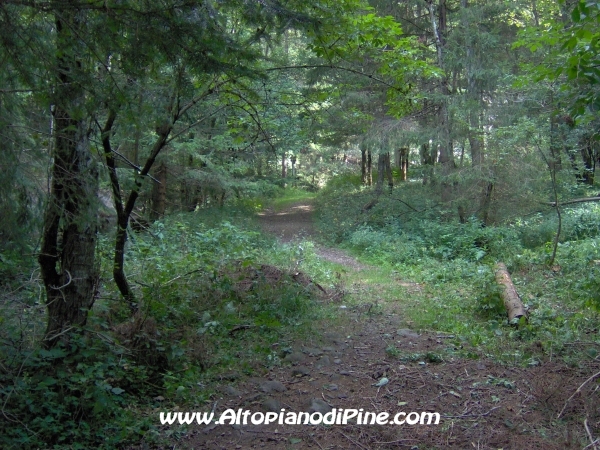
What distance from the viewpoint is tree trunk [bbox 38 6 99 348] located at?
13.1 feet

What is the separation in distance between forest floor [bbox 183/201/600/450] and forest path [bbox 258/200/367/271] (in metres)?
6.43

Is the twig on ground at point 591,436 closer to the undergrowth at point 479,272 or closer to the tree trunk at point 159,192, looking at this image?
the undergrowth at point 479,272

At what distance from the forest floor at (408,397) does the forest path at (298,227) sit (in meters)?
6.43

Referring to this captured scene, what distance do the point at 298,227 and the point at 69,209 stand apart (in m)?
15.6

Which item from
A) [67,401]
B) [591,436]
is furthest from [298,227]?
[591,436]

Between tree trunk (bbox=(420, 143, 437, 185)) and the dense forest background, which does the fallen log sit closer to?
the dense forest background

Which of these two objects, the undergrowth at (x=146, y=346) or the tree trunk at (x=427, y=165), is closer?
the undergrowth at (x=146, y=346)

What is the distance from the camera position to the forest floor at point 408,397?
393cm

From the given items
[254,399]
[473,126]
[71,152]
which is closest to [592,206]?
[473,126]

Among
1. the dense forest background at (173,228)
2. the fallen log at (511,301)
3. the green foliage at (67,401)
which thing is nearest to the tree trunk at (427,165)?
the dense forest background at (173,228)

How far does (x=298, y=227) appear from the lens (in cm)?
2003

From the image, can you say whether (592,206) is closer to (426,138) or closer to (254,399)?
(426,138)

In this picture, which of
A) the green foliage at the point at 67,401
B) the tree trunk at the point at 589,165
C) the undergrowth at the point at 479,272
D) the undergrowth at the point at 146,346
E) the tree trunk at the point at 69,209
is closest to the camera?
the green foliage at the point at 67,401

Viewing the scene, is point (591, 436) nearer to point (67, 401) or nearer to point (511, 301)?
point (511, 301)
